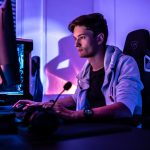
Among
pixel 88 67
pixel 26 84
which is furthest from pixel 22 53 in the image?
pixel 88 67

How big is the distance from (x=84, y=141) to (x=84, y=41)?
134 cm

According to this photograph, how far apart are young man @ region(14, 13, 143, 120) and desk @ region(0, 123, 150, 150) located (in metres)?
0.63

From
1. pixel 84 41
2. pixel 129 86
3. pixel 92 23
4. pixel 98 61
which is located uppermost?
pixel 92 23

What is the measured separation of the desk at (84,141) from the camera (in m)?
0.63

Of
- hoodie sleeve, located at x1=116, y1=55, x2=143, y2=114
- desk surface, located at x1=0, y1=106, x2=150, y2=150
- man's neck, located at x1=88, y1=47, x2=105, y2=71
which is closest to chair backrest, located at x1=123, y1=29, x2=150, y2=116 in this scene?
hoodie sleeve, located at x1=116, y1=55, x2=143, y2=114

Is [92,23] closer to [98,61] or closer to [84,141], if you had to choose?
[98,61]

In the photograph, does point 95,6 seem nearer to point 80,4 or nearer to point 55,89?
point 80,4

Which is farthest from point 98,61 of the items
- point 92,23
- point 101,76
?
point 92,23

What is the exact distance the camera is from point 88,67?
2135mm

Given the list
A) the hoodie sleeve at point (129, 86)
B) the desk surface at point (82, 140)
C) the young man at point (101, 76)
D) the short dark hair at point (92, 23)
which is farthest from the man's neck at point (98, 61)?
the desk surface at point (82, 140)

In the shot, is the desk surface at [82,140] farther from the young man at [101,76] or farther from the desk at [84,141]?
the young man at [101,76]

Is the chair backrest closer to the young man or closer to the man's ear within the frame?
the young man

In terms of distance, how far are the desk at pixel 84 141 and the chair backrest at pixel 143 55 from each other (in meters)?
0.94

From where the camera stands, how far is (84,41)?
1.99 meters
